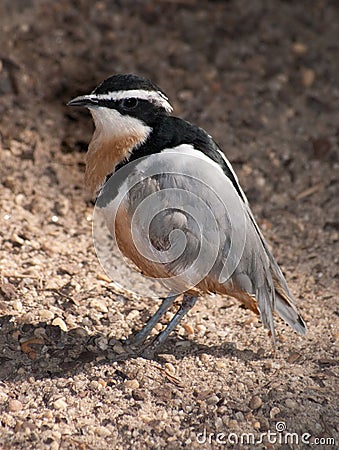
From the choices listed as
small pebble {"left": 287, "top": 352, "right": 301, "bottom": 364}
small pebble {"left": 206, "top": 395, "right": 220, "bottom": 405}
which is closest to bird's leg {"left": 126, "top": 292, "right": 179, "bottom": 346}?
small pebble {"left": 206, "top": 395, "right": 220, "bottom": 405}

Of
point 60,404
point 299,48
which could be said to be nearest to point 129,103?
point 60,404

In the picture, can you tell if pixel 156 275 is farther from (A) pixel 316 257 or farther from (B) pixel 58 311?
(A) pixel 316 257

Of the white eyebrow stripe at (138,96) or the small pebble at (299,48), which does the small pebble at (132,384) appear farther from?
the small pebble at (299,48)

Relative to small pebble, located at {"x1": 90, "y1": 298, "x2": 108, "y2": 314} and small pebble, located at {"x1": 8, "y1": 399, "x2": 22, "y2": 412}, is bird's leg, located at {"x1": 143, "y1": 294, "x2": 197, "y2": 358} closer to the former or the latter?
small pebble, located at {"x1": 90, "y1": 298, "x2": 108, "y2": 314}

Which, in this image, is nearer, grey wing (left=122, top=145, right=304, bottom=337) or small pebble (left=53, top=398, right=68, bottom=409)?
small pebble (left=53, top=398, right=68, bottom=409)

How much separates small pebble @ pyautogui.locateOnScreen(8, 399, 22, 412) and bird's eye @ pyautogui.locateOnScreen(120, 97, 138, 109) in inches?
65.5

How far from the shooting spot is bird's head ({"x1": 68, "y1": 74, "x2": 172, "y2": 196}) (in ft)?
13.3

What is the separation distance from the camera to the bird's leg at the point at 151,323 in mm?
4387

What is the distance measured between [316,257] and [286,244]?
25 centimetres

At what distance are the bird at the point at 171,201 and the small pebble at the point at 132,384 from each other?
0.56 m

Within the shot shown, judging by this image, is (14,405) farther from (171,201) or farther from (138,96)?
(138,96)

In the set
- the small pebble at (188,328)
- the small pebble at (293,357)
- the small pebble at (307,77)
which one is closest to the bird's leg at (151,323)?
the small pebble at (188,328)

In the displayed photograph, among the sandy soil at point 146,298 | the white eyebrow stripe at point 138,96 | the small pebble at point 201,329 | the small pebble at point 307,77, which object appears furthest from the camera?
the small pebble at point 307,77

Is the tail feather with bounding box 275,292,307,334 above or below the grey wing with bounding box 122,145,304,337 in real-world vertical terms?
below
